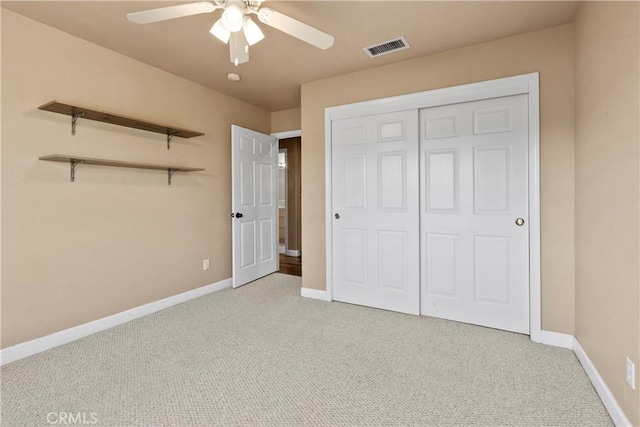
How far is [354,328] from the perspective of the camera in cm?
269

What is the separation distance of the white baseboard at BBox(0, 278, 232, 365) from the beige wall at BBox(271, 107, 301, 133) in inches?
95.8

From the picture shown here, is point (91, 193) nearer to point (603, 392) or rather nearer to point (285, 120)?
point (285, 120)

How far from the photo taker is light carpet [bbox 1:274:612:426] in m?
1.61

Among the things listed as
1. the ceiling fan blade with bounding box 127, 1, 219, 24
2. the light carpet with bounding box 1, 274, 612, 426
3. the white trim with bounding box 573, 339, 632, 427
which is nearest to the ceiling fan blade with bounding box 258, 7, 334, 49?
the ceiling fan blade with bounding box 127, 1, 219, 24

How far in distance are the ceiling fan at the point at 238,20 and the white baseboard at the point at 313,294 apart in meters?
2.48

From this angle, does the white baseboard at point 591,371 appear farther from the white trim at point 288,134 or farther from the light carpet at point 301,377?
the white trim at point 288,134

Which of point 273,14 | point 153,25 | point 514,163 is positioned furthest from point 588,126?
point 153,25

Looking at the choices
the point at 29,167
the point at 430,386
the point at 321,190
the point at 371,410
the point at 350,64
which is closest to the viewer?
the point at 371,410

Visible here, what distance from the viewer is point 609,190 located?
5.41ft

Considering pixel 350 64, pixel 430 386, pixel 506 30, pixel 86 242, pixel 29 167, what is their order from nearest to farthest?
pixel 430 386 < pixel 29 167 < pixel 506 30 < pixel 86 242 < pixel 350 64

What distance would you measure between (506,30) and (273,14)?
6.11ft

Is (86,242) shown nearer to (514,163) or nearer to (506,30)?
(514,163)

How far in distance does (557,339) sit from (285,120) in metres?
3.92

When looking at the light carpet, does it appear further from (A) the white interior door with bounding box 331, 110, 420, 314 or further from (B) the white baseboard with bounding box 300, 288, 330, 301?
(B) the white baseboard with bounding box 300, 288, 330, 301
